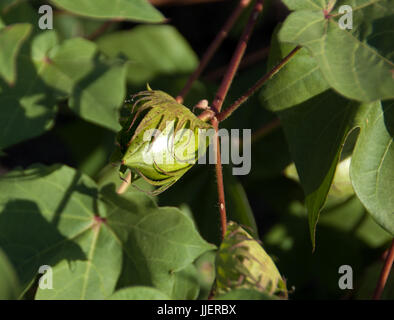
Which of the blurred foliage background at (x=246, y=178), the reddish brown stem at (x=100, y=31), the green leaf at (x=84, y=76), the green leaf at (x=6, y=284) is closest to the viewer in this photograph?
the green leaf at (x=6, y=284)

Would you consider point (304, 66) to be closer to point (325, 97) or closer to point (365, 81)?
point (325, 97)

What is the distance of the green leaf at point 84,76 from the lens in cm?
106

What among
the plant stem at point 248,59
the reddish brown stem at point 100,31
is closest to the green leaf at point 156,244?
the plant stem at point 248,59

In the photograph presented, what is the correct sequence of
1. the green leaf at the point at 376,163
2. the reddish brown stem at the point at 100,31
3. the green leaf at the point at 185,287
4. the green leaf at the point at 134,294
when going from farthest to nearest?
the reddish brown stem at the point at 100,31 < the green leaf at the point at 185,287 < the green leaf at the point at 376,163 < the green leaf at the point at 134,294

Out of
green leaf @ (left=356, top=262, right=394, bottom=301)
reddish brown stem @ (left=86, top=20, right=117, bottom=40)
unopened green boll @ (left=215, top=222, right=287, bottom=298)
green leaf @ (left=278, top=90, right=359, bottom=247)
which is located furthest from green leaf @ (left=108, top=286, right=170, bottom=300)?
reddish brown stem @ (left=86, top=20, right=117, bottom=40)

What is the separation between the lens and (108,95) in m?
1.07

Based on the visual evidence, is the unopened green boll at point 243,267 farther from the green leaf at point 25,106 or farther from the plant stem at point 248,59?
the plant stem at point 248,59

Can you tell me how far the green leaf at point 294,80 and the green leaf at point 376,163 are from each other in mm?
112

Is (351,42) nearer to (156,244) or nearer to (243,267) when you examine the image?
(243,267)

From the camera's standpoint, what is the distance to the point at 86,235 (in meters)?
0.97

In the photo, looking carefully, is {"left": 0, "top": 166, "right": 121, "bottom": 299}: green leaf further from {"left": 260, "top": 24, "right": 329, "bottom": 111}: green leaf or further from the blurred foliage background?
{"left": 260, "top": 24, "right": 329, "bottom": 111}: green leaf

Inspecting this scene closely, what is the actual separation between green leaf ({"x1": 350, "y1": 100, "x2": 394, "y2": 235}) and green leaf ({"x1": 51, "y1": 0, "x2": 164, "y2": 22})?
1.42ft

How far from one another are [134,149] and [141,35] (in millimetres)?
876
